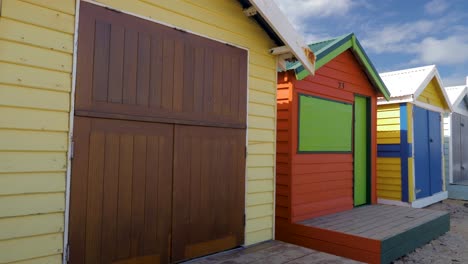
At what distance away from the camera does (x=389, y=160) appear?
908 centimetres

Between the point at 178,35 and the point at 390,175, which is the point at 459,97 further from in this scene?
the point at 178,35

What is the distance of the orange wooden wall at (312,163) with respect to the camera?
5734mm

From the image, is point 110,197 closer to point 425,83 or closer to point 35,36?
point 35,36

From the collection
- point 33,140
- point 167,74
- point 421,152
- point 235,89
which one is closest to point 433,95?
point 421,152

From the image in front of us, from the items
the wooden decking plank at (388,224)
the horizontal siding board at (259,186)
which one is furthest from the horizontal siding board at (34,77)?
the wooden decking plank at (388,224)

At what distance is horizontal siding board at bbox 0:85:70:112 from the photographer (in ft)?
8.67

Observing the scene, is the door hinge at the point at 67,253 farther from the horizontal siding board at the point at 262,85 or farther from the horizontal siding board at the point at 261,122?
the horizontal siding board at the point at 262,85

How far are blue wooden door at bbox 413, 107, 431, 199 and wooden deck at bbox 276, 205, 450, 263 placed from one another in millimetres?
2470

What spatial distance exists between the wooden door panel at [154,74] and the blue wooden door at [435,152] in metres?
7.64

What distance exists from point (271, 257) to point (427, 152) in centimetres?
748

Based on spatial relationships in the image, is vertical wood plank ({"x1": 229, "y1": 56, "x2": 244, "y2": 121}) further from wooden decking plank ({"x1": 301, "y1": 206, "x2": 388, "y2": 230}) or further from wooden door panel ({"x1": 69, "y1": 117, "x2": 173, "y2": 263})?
wooden decking plank ({"x1": 301, "y1": 206, "x2": 388, "y2": 230})

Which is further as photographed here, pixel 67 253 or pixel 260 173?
pixel 260 173

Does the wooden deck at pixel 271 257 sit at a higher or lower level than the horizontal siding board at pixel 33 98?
lower

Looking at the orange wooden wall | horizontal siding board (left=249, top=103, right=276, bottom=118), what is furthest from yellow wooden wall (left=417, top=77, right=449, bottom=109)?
horizontal siding board (left=249, top=103, right=276, bottom=118)
